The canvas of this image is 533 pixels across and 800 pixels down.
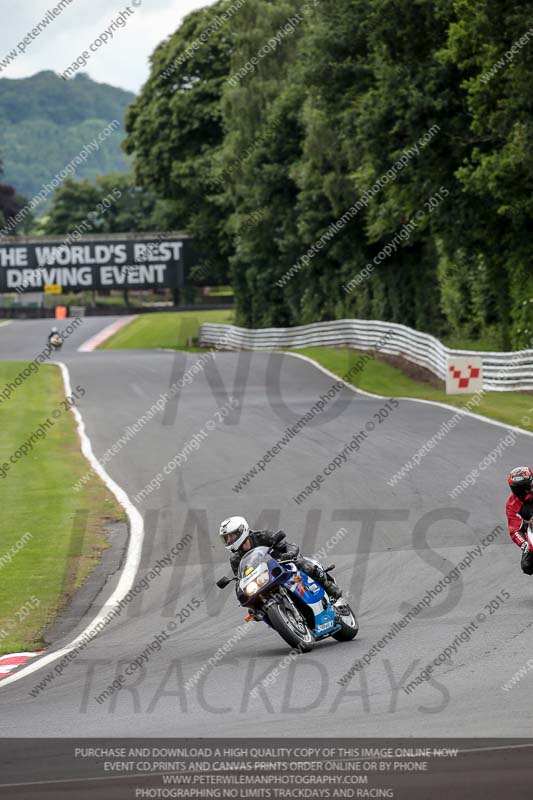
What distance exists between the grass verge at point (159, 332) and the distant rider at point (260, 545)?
169 feet

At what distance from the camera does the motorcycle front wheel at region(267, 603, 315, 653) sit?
1055cm

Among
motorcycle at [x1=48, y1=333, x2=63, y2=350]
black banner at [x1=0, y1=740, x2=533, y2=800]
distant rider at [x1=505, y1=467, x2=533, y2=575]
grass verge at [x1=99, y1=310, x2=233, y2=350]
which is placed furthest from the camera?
grass verge at [x1=99, y1=310, x2=233, y2=350]

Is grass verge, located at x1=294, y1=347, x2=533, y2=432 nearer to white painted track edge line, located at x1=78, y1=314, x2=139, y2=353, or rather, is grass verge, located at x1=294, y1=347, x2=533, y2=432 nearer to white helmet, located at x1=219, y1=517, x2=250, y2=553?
white helmet, located at x1=219, y1=517, x2=250, y2=553

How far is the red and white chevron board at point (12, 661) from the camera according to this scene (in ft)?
36.3

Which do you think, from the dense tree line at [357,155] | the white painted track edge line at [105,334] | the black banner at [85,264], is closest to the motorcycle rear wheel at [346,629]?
the dense tree line at [357,155]

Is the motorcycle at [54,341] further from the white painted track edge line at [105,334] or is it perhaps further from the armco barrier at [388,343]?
the armco barrier at [388,343]

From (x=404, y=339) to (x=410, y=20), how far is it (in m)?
10.5

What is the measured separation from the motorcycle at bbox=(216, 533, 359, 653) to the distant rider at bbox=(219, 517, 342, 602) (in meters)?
0.06

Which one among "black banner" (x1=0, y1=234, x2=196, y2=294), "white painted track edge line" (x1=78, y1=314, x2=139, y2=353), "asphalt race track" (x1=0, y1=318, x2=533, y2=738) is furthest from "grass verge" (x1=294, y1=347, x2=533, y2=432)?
"black banner" (x1=0, y1=234, x2=196, y2=294)

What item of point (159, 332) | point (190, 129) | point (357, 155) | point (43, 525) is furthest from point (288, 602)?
point (159, 332)

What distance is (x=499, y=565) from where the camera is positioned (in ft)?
44.5

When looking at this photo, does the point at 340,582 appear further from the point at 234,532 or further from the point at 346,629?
the point at 234,532

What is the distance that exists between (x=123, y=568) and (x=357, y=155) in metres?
28.1

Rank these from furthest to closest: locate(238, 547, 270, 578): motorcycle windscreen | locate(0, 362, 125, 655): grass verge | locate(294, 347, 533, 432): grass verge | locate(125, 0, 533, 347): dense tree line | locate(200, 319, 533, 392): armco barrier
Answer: locate(125, 0, 533, 347): dense tree line
locate(200, 319, 533, 392): armco barrier
locate(294, 347, 533, 432): grass verge
locate(0, 362, 125, 655): grass verge
locate(238, 547, 270, 578): motorcycle windscreen
